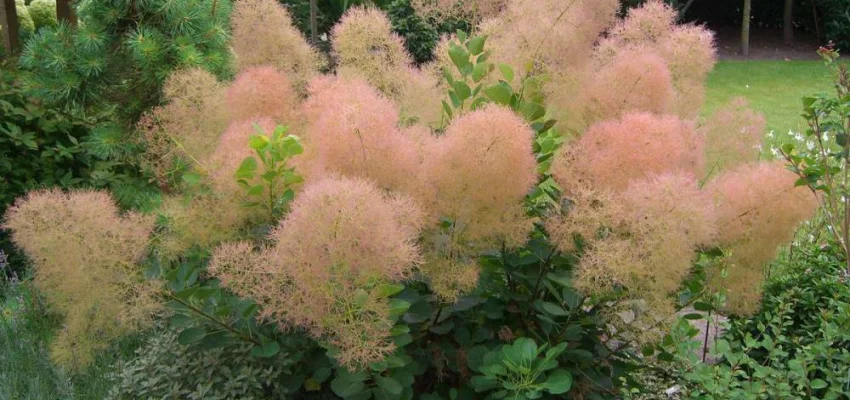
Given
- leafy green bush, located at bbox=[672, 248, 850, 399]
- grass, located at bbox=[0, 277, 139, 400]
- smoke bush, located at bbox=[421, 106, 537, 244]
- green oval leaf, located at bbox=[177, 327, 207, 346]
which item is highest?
smoke bush, located at bbox=[421, 106, 537, 244]

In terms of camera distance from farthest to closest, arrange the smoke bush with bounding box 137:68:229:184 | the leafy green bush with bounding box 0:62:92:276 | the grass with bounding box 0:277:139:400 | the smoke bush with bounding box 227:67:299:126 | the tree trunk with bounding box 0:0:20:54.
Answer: the tree trunk with bounding box 0:0:20:54 < the leafy green bush with bounding box 0:62:92:276 < the grass with bounding box 0:277:139:400 < the smoke bush with bounding box 137:68:229:184 < the smoke bush with bounding box 227:67:299:126

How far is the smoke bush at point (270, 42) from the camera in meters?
2.60

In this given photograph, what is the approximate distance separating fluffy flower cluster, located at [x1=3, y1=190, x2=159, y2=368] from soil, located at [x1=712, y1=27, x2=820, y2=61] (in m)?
17.0

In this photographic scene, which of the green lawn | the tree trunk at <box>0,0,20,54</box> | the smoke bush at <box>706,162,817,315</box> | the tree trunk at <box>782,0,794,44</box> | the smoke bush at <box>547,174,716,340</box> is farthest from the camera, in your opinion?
the tree trunk at <box>782,0,794,44</box>

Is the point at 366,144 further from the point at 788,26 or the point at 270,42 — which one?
the point at 788,26

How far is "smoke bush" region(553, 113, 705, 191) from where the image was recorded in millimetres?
1928

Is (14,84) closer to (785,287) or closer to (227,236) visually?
(227,236)

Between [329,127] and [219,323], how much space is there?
2.00ft

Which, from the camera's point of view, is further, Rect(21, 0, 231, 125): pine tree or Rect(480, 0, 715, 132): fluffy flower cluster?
Rect(21, 0, 231, 125): pine tree

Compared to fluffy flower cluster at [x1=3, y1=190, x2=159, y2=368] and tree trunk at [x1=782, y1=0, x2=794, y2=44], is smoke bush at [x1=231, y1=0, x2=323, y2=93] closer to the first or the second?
fluffy flower cluster at [x1=3, y1=190, x2=159, y2=368]

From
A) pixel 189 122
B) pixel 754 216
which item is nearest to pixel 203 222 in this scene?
pixel 189 122

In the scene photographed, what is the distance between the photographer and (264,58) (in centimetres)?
263

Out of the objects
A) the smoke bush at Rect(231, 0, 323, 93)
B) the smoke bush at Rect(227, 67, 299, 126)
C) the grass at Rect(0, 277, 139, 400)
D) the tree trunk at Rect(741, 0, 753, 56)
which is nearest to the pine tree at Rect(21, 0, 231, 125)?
the grass at Rect(0, 277, 139, 400)

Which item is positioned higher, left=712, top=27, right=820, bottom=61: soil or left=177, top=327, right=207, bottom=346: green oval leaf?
left=177, top=327, right=207, bottom=346: green oval leaf
